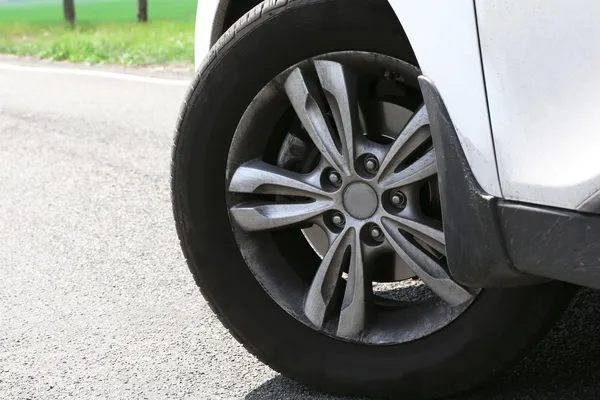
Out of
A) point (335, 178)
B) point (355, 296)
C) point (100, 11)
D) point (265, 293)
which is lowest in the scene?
point (100, 11)

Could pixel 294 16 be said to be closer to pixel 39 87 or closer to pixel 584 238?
pixel 584 238

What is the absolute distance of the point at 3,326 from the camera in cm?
379

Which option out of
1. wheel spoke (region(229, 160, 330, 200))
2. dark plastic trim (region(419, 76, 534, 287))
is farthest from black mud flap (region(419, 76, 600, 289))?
wheel spoke (region(229, 160, 330, 200))

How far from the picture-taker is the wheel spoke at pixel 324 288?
9.39 feet

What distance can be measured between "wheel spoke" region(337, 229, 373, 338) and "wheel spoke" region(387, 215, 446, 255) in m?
0.12

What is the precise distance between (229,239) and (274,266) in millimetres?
135

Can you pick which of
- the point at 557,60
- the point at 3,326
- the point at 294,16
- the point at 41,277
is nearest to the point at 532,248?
the point at 557,60

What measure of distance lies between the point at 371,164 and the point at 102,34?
55.2ft

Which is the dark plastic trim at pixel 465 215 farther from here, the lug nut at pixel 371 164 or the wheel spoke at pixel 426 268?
the lug nut at pixel 371 164

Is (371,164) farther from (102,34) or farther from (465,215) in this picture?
(102,34)

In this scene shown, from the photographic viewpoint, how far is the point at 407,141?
2.69 metres

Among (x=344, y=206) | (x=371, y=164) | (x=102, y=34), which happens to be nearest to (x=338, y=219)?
(x=344, y=206)

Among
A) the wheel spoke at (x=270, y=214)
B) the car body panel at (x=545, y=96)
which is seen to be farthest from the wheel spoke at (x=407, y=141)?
the car body panel at (x=545, y=96)

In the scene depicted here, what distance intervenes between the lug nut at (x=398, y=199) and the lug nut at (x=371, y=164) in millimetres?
72
